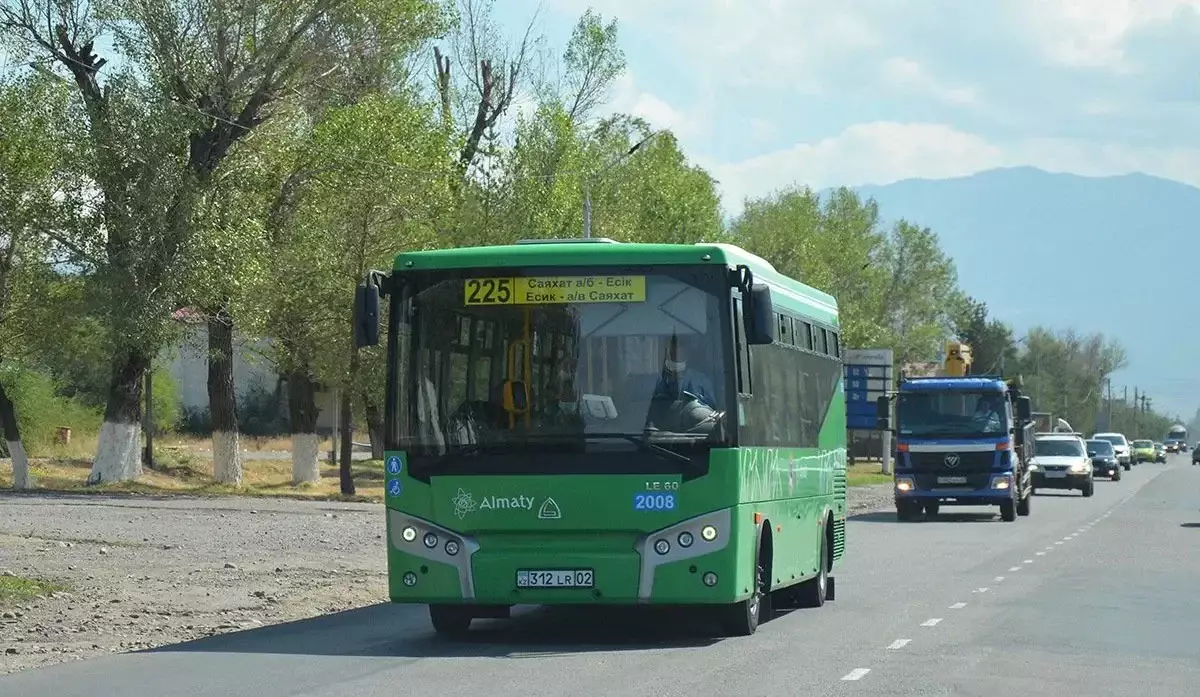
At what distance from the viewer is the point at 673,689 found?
1129 centimetres

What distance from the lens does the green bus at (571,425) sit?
1386 cm


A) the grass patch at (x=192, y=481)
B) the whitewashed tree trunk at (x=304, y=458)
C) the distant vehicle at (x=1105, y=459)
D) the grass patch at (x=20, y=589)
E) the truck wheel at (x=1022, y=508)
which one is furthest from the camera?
the distant vehicle at (x=1105, y=459)

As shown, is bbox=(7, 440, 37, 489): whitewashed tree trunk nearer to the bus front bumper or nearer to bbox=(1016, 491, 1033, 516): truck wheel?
bbox=(1016, 491, 1033, 516): truck wheel

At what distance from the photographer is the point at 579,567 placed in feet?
45.4

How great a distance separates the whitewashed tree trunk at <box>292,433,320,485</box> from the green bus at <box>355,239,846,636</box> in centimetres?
3144

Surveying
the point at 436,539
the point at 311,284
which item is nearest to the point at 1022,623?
the point at 436,539

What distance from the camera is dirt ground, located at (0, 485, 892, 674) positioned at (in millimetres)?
15172

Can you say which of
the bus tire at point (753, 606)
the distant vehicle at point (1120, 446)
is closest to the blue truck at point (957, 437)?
the bus tire at point (753, 606)

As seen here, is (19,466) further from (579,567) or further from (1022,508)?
(579,567)

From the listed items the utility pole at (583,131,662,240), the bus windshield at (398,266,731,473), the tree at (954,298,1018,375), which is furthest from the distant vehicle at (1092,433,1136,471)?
the bus windshield at (398,266,731,473)

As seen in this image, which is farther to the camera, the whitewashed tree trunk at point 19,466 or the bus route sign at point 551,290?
the whitewashed tree trunk at point 19,466

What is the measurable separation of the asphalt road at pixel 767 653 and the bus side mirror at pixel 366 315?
7.06ft

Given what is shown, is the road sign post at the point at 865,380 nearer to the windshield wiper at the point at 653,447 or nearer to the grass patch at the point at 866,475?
the grass patch at the point at 866,475

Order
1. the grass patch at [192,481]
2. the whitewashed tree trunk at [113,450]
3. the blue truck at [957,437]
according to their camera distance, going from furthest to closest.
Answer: the whitewashed tree trunk at [113,450] < the grass patch at [192,481] < the blue truck at [957,437]
